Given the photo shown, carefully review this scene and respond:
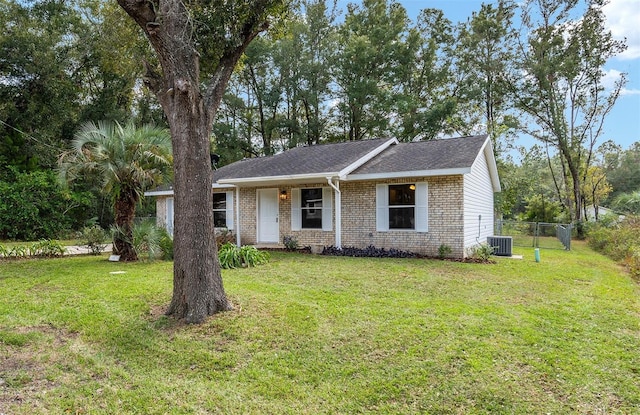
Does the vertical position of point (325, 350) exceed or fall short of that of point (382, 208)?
it falls short

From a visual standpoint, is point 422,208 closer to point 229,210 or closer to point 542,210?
point 229,210

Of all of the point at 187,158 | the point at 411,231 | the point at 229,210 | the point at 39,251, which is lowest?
the point at 39,251

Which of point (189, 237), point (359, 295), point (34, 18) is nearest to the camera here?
point (189, 237)

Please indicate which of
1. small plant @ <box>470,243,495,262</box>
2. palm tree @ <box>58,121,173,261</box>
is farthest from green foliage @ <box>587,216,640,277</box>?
palm tree @ <box>58,121,173,261</box>

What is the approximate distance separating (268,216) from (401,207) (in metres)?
5.04

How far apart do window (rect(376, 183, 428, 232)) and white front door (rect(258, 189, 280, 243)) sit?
3971 mm

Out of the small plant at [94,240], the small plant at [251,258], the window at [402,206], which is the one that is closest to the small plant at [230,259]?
the small plant at [251,258]

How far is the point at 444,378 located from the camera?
335 centimetres

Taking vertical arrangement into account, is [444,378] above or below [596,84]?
below

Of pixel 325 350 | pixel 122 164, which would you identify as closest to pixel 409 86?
pixel 122 164

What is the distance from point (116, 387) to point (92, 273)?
5724mm

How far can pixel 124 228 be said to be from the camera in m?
10.0

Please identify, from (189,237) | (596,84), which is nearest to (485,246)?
(189,237)

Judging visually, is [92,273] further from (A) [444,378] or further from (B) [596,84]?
(B) [596,84]
